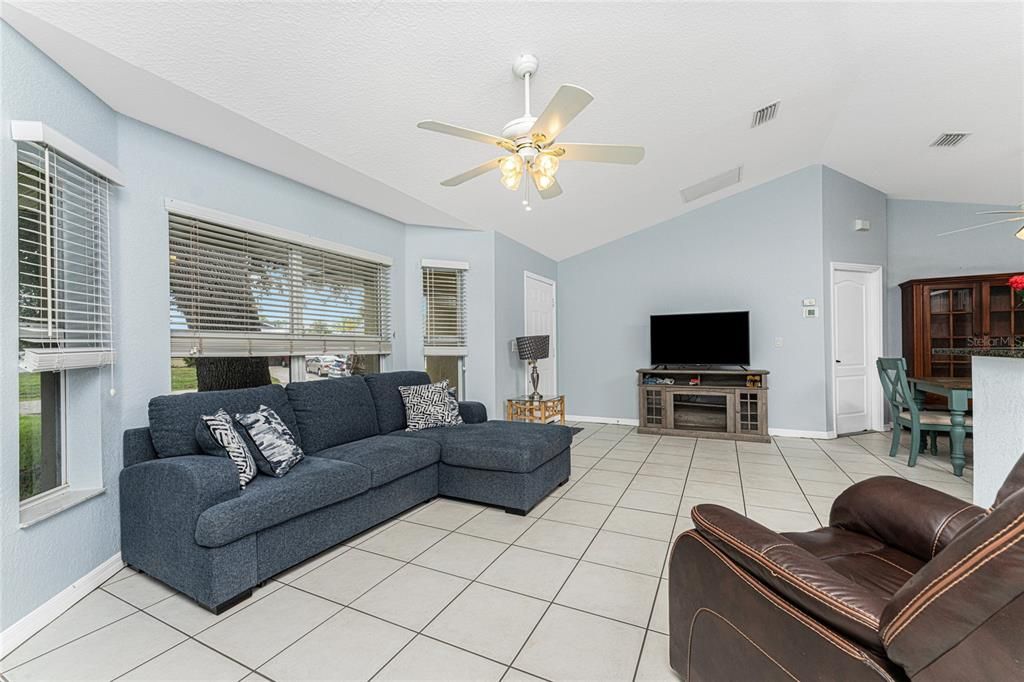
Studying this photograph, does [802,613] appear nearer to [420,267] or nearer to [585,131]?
[585,131]

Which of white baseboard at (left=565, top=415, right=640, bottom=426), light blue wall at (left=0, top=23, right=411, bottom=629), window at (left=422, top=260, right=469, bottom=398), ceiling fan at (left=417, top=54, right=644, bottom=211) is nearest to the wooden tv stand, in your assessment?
white baseboard at (left=565, top=415, right=640, bottom=426)

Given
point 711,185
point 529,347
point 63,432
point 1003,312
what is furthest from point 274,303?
point 1003,312

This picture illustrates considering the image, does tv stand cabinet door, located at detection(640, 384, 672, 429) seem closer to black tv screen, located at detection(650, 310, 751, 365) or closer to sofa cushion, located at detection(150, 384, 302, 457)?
black tv screen, located at detection(650, 310, 751, 365)

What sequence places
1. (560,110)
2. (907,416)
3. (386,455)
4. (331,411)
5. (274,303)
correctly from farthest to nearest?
(907,416)
(274,303)
(331,411)
(386,455)
(560,110)

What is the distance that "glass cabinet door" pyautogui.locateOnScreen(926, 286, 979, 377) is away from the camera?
527cm

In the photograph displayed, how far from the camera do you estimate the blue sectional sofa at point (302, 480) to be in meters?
1.96

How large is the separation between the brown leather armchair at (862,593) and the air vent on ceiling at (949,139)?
4.57 meters

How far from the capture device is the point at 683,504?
313cm

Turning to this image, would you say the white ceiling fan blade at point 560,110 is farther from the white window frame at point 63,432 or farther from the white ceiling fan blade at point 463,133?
the white window frame at point 63,432

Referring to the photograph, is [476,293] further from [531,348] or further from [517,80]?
[517,80]

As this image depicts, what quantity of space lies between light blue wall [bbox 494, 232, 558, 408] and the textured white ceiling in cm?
70

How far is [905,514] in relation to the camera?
4.98 ft

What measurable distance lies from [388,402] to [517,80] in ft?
8.48

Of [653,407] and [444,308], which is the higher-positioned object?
[444,308]
